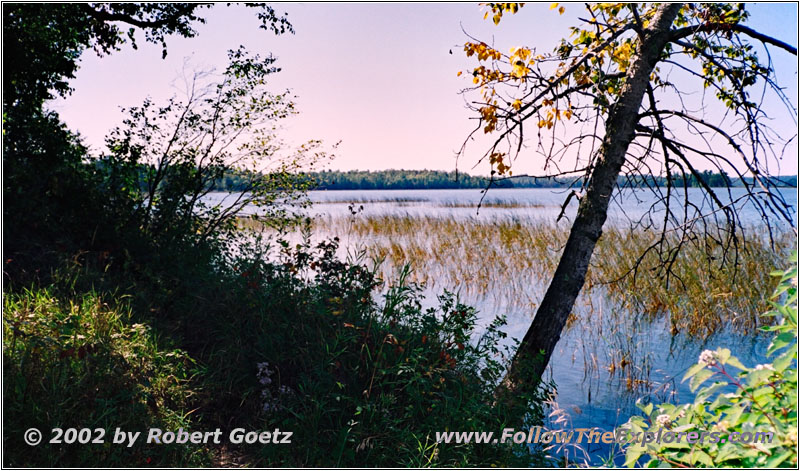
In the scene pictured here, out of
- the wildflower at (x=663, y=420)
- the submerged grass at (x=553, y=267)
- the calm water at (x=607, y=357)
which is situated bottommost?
the calm water at (x=607, y=357)

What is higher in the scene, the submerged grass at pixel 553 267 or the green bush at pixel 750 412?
the green bush at pixel 750 412

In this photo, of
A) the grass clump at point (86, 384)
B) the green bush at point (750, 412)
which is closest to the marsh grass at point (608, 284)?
the grass clump at point (86, 384)

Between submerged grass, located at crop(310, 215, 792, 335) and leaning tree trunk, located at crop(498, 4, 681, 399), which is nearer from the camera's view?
leaning tree trunk, located at crop(498, 4, 681, 399)

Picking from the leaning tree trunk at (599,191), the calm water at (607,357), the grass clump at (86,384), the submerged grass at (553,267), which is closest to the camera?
the grass clump at (86,384)

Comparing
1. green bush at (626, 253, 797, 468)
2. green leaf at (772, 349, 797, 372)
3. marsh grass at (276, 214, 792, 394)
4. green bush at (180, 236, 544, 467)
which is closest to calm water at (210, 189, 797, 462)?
marsh grass at (276, 214, 792, 394)

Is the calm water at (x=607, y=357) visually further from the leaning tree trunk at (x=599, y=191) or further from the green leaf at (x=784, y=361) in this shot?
the green leaf at (x=784, y=361)

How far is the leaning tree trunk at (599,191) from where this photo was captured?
5.36 m

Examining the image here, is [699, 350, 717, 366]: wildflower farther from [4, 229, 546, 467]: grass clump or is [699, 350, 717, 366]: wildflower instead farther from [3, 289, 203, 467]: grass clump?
[3, 289, 203, 467]: grass clump

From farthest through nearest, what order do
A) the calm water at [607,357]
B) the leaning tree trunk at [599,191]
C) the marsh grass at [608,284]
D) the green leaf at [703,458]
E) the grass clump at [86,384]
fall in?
the marsh grass at [608,284] → the calm water at [607,357] → the leaning tree trunk at [599,191] → the grass clump at [86,384] → the green leaf at [703,458]

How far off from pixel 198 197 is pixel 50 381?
433cm

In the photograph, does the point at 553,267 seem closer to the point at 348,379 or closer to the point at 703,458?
the point at 348,379

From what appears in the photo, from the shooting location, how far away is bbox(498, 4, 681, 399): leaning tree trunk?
5.36 meters

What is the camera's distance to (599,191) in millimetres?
5359

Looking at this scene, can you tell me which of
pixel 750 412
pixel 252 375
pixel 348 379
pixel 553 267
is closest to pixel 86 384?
pixel 252 375
